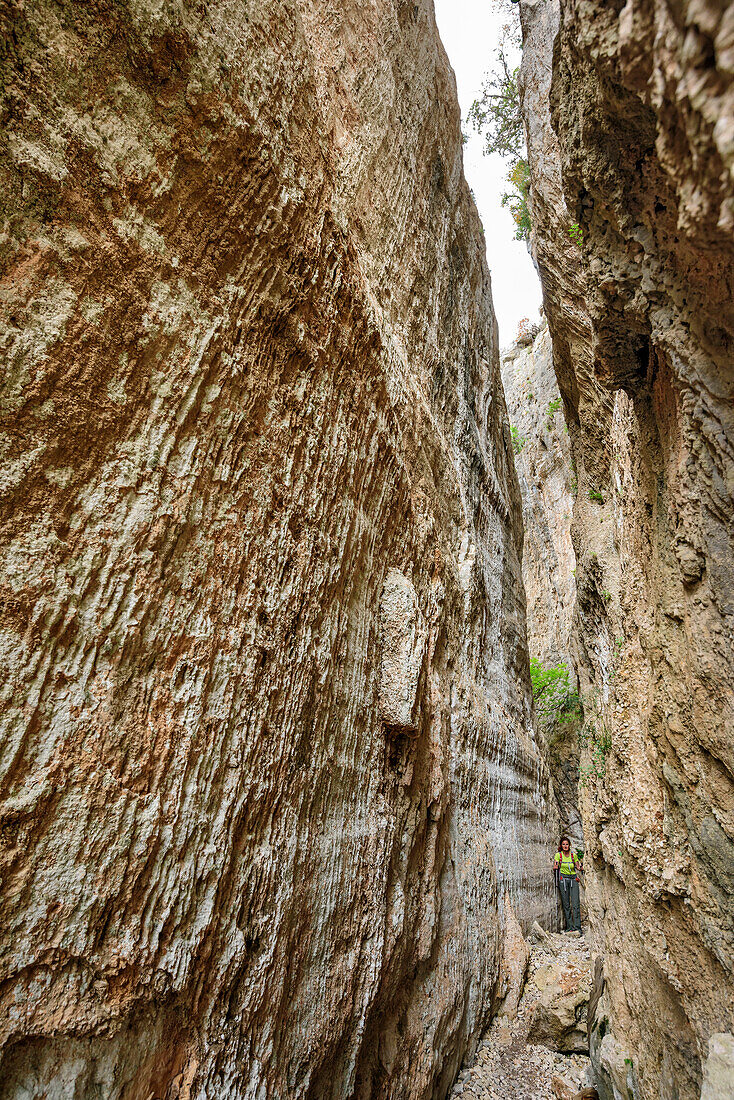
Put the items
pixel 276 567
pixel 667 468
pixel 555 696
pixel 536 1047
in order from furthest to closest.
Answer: pixel 555 696 < pixel 536 1047 < pixel 276 567 < pixel 667 468

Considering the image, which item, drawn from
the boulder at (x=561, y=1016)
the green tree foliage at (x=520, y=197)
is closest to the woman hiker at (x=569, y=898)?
the boulder at (x=561, y=1016)

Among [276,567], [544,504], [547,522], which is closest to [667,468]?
[276,567]

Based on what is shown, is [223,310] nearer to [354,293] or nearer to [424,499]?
[354,293]

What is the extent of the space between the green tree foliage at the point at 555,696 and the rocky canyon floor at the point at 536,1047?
7.41 metres

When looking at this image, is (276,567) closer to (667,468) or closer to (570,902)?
(667,468)

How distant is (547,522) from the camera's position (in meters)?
18.7

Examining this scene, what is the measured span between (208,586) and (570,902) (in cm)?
Result: 1188

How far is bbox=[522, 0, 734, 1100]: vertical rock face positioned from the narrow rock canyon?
20mm

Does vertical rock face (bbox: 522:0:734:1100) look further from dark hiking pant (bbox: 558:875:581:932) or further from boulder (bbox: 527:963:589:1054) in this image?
dark hiking pant (bbox: 558:875:581:932)

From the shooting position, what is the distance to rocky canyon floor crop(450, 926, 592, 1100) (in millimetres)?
5711

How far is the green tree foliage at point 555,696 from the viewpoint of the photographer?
15195 mm

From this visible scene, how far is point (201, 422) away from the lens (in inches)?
127

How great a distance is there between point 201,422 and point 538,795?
10091 millimetres

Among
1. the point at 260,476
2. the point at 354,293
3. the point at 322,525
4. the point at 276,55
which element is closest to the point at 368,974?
the point at 322,525
